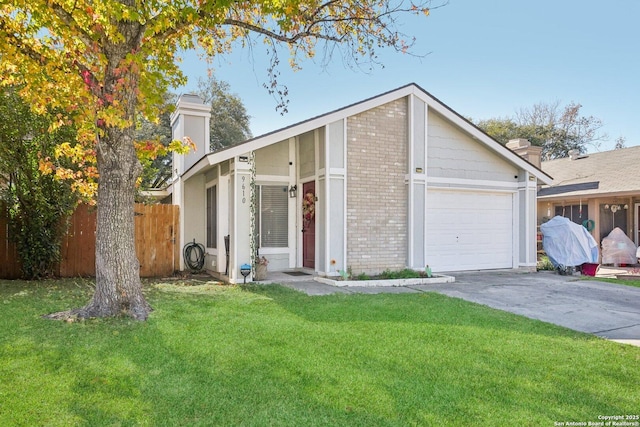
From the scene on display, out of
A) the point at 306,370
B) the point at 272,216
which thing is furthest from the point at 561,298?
the point at 272,216

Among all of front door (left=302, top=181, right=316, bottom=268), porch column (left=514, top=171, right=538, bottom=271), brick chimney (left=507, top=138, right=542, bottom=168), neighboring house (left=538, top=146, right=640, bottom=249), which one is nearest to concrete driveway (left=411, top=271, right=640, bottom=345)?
porch column (left=514, top=171, right=538, bottom=271)

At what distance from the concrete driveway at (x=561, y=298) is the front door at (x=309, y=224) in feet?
9.14

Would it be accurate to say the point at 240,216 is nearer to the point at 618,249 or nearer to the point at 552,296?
the point at 552,296

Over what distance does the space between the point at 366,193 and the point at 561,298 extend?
15.0 feet

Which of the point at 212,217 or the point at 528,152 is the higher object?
the point at 528,152

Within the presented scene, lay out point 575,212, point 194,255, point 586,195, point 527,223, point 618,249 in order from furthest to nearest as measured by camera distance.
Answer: point 575,212
point 586,195
point 618,249
point 527,223
point 194,255

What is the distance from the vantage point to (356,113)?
9969 millimetres

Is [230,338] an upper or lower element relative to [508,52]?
lower

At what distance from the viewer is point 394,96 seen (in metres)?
10.4

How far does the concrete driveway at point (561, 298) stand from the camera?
583cm

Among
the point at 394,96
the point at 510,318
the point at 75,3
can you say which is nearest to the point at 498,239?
the point at 394,96

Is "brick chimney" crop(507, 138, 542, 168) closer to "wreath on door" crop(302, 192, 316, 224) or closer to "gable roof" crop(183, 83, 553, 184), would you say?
"gable roof" crop(183, 83, 553, 184)

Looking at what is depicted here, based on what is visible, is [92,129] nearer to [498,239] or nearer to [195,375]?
[195,375]

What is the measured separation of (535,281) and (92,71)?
401 inches
